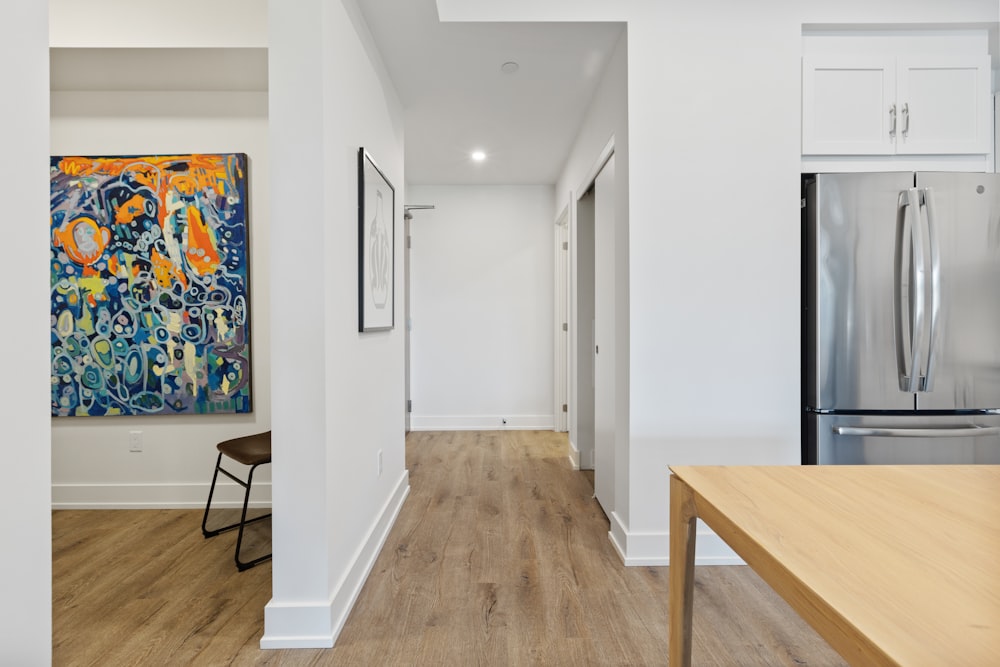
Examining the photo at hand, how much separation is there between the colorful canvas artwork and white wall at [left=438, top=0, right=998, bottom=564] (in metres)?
1.72

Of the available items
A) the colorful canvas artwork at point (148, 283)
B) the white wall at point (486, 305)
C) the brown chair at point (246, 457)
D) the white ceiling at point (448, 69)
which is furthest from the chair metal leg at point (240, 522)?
the white wall at point (486, 305)

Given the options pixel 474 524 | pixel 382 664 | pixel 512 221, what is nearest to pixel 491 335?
pixel 512 221

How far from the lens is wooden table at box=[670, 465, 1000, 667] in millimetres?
604

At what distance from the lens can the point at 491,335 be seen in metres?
5.14

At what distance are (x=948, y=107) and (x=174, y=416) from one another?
426 cm

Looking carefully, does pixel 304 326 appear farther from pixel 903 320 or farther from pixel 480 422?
pixel 480 422

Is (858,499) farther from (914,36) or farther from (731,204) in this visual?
(914,36)

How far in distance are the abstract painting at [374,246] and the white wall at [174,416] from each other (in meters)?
0.79

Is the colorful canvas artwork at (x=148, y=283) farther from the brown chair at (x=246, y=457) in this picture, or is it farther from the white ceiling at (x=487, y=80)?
the white ceiling at (x=487, y=80)

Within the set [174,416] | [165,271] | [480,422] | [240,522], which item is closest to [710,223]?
[240,522]

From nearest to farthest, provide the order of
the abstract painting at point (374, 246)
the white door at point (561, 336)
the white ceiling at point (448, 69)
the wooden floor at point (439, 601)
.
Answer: the wooden floor at point (439, 601)
the abstract painting at point (374, 246)
the white ceiling at point (448, 69)
the white door at point (561, 336)

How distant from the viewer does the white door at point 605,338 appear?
270 centimetres

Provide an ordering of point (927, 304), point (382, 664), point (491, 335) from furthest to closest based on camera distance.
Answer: point (491, 335) < point (927, 304) < point (382, 664)

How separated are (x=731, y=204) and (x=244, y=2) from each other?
2502 millimetres
